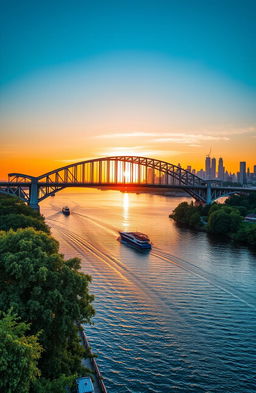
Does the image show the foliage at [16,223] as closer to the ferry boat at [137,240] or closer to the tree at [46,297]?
the tree at [46,297]

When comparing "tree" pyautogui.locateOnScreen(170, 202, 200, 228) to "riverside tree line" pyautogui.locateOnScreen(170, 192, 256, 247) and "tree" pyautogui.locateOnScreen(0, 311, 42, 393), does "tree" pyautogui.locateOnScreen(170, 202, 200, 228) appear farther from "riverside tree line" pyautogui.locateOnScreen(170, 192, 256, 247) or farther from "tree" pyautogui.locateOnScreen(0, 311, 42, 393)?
"tree" pyautogui.locateOnScreen(0, 311, 42, 393)

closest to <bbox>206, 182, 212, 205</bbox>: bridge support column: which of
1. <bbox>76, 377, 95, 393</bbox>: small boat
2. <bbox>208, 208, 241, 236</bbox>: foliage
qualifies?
<bbox>208, 208, 241, 236</bbox>: foliage

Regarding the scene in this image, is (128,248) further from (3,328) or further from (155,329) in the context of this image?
(3,328)

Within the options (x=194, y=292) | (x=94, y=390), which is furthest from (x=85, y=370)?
(x=194, y=292)

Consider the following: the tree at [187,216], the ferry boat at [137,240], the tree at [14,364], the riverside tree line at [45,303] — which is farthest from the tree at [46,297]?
the tree at [187,216]

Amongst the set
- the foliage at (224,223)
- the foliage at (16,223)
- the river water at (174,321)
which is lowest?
the river water at (174,321)

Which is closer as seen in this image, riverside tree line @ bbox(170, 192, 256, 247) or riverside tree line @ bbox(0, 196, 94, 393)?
riverside tree line @ bbox(0, 196, 94, 393)
